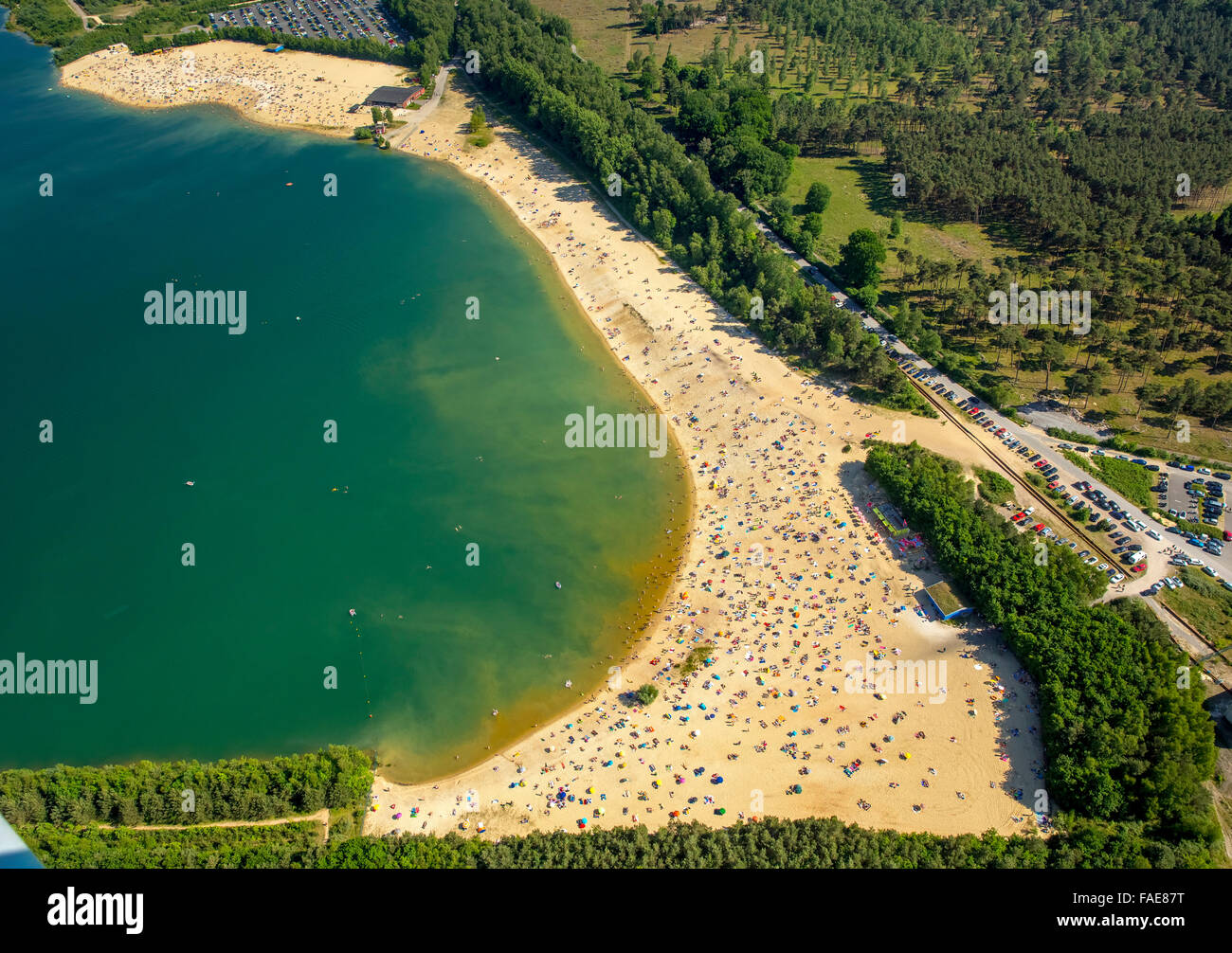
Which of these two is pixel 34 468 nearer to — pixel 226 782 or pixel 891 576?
pixel 226 782

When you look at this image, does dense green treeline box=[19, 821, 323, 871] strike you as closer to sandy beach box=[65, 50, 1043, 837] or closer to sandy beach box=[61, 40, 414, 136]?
sandy beach box=[65, 50, 1043, 837]

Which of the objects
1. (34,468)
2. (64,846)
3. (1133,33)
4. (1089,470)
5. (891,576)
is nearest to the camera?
(64,846)

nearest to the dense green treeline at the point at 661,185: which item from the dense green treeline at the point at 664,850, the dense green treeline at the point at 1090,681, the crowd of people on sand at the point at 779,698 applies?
the crowd of people on sand at the point at 779,698

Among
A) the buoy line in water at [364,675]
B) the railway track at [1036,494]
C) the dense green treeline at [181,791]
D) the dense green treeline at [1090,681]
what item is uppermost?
the railway track at [1036,494]

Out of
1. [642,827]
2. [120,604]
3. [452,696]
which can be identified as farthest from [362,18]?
[642,827]

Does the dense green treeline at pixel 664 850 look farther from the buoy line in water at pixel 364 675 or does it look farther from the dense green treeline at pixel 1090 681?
the buoy line in water at pixel 364 675

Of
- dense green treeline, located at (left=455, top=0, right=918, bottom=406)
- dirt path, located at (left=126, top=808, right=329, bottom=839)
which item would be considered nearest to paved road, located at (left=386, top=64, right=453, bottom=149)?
dense green treeline, located at (left=455, top=0, right=918, bottom=406)
